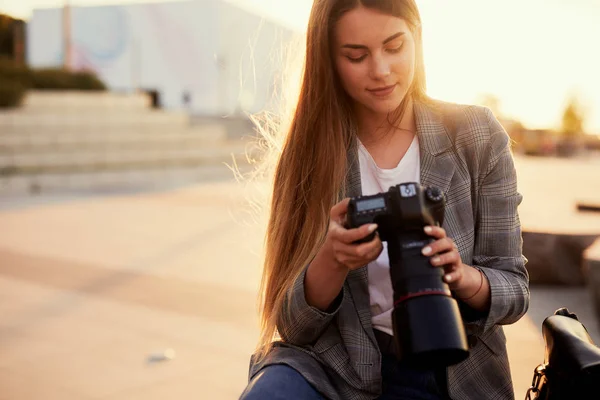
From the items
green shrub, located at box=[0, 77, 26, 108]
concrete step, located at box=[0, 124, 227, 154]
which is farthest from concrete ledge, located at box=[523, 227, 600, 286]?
green shrub, located at box=[0, 77, 26, 108]

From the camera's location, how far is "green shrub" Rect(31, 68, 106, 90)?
16844mm

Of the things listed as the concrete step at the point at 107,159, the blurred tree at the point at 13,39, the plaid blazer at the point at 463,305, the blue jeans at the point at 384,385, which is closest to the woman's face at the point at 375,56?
the plaid blazer at the point at 463,305

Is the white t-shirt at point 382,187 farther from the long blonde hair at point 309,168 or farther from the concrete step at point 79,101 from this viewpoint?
the concrete step at point 79,101

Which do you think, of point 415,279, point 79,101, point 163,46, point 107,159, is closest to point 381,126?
point 415,279

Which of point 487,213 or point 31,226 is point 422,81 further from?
point 31,226

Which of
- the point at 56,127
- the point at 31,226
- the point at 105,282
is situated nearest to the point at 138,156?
the point at 56,127

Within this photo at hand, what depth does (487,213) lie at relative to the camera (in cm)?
166

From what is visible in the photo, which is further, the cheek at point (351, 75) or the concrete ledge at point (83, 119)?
the concrete ledge at point (83, 119)

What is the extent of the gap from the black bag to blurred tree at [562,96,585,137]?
5834 centimetres

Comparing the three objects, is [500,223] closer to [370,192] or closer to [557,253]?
[370,192]

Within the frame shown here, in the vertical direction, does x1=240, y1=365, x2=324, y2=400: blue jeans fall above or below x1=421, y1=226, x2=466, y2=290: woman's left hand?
below

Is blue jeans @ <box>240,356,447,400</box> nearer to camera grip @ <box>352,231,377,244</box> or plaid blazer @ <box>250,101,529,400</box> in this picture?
plaid blazer @ <box>250,101,529,400</box>

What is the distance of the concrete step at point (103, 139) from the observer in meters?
13.1

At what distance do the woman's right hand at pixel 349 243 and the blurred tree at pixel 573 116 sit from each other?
192ft
